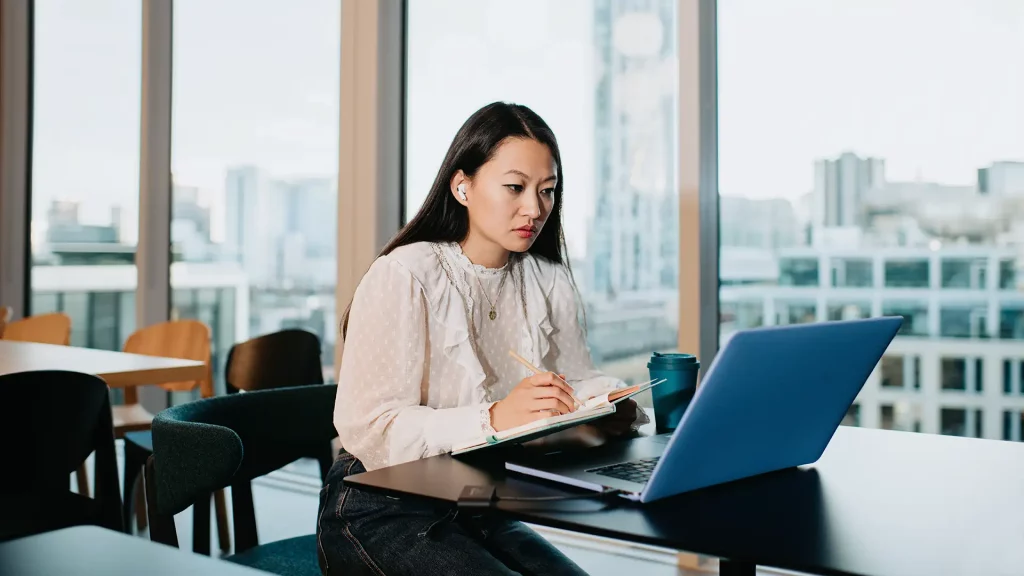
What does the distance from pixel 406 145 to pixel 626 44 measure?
0.93 meters

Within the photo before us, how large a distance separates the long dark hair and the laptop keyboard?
596mm

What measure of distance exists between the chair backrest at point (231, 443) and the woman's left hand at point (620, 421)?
1.75 ft

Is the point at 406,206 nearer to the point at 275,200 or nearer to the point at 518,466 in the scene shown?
the point at 275,200

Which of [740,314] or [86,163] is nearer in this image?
[740,314]

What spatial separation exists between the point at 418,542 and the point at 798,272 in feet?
5.75

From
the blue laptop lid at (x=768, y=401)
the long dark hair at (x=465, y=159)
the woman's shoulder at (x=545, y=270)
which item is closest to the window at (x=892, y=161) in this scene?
the woman's shoulder at (x=545, y=270)

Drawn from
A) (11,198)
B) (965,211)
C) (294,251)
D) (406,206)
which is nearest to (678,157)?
(965,211)

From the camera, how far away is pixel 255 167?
12.4ft

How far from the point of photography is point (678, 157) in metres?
2.74

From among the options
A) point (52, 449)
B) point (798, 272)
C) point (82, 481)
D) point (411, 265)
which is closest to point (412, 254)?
point (411, 265)

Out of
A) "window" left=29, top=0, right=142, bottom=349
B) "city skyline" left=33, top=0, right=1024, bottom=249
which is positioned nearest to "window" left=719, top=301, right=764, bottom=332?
"city skyline" left=33, top=0, right=1024, bottom=249

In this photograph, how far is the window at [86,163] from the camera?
4.30m

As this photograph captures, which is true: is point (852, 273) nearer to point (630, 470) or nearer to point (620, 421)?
point (620, 421)

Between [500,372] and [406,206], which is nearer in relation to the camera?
[500,372]
